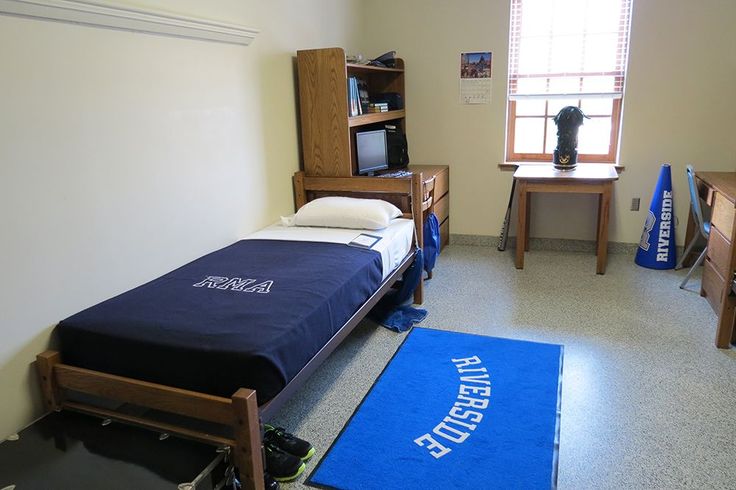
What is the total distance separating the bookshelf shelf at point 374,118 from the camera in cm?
359

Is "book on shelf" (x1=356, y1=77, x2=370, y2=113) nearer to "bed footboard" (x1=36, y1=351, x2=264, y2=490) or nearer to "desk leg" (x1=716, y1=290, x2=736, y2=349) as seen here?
"desk leg" (x1=716, y1=290, x2=736, y2=349)

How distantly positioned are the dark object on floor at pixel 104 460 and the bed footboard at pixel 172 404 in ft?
0.15

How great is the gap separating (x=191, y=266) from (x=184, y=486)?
1.27 meters

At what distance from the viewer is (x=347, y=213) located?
319 centimetres

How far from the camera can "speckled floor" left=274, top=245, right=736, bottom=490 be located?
200 cm

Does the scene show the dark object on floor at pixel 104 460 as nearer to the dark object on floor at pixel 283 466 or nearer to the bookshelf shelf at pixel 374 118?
the dark object on floor at pixel 283 466

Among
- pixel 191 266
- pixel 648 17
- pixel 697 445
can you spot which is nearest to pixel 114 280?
pixel 191 266

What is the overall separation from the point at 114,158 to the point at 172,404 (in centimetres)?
108

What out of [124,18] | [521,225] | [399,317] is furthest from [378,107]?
[124,18]

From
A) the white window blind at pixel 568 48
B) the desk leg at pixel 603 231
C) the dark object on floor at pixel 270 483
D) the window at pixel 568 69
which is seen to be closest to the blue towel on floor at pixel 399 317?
the dark object on floor at pixel 270 483

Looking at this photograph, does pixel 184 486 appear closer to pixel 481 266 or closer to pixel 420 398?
pixel 420 398

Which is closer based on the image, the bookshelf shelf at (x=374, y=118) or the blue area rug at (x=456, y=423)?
the blue area rug at (x=456, y=423)

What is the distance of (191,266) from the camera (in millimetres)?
2586

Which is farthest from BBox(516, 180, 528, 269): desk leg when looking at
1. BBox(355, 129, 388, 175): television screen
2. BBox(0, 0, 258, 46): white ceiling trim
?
BBox(0, 0, 258, 46): white ceiling trim
